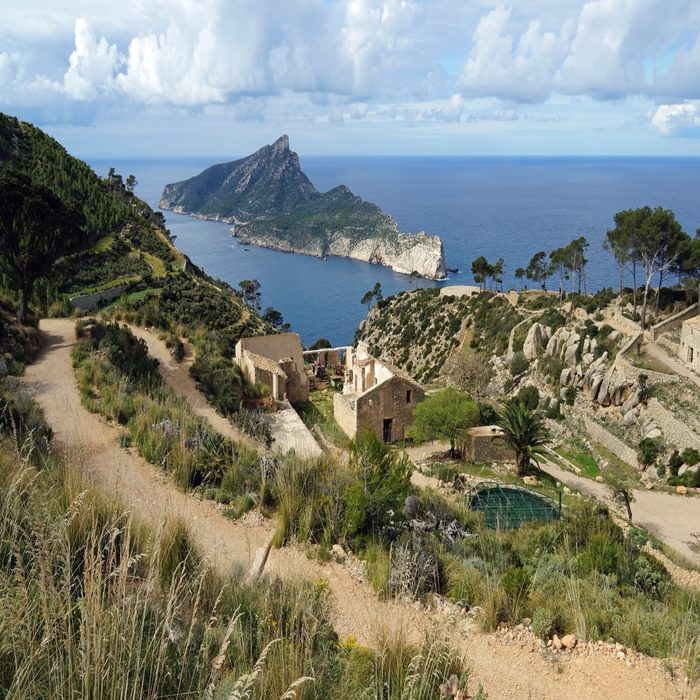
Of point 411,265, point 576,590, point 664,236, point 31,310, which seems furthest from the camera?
point 411,265

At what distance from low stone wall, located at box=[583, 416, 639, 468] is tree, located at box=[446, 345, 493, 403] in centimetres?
729

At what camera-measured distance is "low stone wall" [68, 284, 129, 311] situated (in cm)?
2894

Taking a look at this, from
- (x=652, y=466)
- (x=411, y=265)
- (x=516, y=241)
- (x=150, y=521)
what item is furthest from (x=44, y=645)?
(x=516, y=241)

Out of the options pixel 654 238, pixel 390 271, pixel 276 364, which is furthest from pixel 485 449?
pixel 390 271

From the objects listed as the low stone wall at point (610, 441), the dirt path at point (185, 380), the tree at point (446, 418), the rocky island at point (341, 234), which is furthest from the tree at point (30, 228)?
the rocky island at point (341, 234)

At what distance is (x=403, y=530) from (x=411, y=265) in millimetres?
119416

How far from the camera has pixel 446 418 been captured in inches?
763

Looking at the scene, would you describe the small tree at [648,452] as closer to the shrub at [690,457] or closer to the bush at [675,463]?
the bush at [675,463]

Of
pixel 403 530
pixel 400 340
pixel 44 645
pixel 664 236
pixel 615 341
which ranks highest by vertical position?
pixel 664 236

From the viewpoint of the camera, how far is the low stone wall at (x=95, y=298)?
28942 mm

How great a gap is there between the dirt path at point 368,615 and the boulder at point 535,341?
29621 millimetres

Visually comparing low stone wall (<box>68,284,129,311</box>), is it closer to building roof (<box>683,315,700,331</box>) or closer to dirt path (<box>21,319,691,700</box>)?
dirt path (<box>21,319,691,700</box>)

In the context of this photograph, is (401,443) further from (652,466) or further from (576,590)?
(576,590)

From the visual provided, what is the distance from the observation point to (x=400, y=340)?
171 ft
